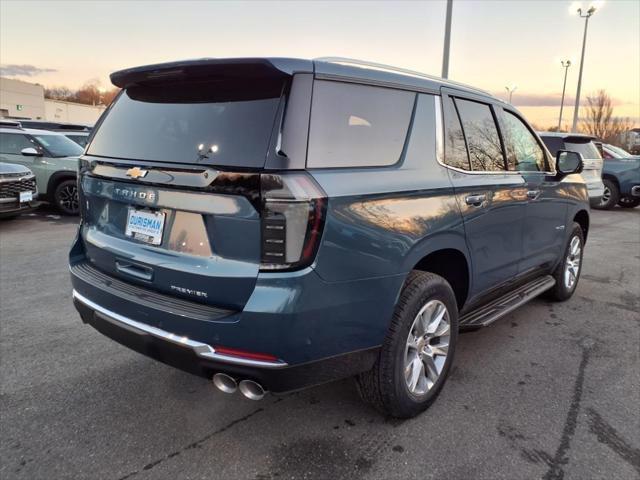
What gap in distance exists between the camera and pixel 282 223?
2039mm

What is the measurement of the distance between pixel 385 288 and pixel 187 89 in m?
1.43

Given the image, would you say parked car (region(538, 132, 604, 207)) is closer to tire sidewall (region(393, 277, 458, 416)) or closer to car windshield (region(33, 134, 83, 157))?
tire sidewall (region(393, 277, 458, 416))

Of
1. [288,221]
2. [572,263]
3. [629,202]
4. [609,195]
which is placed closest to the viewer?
[288,221]

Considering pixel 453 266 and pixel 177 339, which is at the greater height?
pixel 453 266

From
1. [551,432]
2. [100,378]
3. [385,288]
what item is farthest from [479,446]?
[100,378]

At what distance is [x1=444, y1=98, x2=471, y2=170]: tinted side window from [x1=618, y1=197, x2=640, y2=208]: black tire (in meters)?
13.4

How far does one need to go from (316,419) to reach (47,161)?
9.30 metres

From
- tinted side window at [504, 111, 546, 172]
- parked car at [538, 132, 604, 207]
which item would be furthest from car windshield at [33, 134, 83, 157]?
parked car at [538, 132, 604, 207]

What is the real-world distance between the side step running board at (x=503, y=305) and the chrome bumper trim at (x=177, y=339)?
1.71 metres

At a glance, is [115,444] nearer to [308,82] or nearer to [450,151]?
[308,82]

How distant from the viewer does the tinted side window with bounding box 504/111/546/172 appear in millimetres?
3808

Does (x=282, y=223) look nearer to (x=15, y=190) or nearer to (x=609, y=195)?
(x=15, y=190)

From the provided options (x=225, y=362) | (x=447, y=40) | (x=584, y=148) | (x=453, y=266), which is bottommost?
(x=225, y=362)

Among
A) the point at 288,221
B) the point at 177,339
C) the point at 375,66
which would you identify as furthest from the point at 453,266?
the point at 177,339
